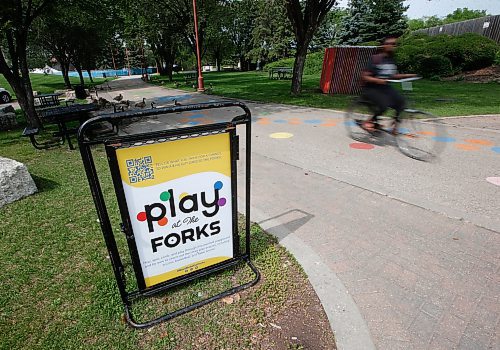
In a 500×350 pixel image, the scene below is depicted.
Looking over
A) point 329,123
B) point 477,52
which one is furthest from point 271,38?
point 329,123

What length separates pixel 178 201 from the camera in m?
2.25

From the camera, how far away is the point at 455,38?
20344 millimetres

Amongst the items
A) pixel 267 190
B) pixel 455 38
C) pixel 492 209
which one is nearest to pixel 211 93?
pixel 267 190

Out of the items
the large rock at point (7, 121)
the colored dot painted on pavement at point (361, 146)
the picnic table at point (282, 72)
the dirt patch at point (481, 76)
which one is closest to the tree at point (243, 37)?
the picnic table at point (282, 72)

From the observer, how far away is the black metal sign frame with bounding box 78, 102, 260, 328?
74.3 inches

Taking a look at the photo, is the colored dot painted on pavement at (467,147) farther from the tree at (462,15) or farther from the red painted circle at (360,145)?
the tree at (462,15)

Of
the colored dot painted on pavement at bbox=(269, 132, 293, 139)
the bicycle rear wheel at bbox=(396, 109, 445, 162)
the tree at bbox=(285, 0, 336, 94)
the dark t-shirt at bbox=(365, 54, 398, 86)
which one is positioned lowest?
the colored dot painted on pavement at bbox=(269, 132, 293, 139)

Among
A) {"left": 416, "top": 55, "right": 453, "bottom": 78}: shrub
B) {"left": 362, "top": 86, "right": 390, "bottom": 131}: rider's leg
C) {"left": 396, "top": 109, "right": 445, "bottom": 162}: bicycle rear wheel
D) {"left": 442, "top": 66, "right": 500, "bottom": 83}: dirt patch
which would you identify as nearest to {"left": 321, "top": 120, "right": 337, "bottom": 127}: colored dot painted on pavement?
{"left": 396, "top": 109, "right": 445, "bottom": 162}: bicycle rear wheel

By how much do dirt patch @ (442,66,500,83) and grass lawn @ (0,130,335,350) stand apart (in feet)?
65.6

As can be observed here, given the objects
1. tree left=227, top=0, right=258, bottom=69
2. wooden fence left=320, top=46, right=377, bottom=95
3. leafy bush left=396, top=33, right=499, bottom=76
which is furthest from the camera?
tree left=227, top=0, right=258, bottom=69

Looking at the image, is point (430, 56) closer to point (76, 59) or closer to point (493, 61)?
point (493, 61)

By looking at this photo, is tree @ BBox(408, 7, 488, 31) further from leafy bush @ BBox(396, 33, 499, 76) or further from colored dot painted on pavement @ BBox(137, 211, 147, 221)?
colored dot painted on pavement @ BBox(137, 211, 147, 221)

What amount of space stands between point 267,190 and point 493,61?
22.1m

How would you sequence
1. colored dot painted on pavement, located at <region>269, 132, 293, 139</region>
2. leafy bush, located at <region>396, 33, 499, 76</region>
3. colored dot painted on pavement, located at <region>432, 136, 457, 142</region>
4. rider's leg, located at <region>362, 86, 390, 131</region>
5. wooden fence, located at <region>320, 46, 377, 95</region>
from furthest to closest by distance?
leafy bush, located at <region>396, 33, 499, 76</region>, wooden fence, located at <region>320, 46, 377, 95</region>, colored dot painted on pavement, located at <region>269, 132, 293, 139</region>, colored dot painted on pavement, located at <region>432, 136, 457, 142</region>, rider's leg, located at <region>362, 86, 390, 131</region>
